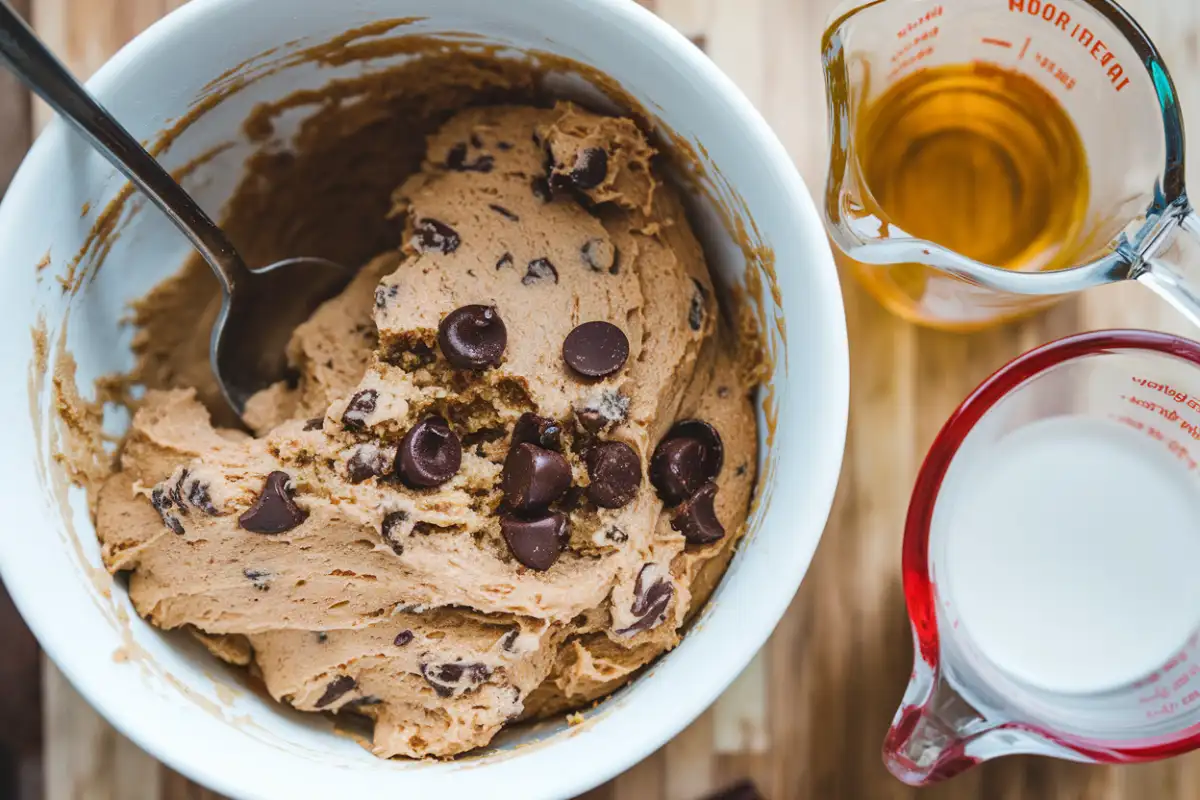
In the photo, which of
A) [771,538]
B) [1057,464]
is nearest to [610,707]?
[771,538]

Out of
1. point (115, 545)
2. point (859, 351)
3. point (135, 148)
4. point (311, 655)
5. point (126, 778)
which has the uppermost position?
point (135, 148)

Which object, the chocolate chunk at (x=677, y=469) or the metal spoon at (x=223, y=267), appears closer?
the metal spoon at (x=223, y=267)

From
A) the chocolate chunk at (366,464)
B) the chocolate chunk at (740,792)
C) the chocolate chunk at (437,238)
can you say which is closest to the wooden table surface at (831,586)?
the chocolate chunk at (740,792)

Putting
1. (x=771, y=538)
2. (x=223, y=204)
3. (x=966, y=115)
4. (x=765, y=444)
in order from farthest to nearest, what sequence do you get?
(x=966, y=115), (x=223, y=204), (x=765, y=444), (x=771, y=538)

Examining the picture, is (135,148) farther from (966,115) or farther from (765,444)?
(966,115)

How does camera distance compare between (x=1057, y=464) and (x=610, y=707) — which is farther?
(x=1057, y=464)

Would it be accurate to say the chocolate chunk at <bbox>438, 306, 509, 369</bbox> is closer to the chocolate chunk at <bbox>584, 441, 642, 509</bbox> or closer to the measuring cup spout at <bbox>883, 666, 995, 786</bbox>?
the chocolate chunk at <bbox>584, 441, 642, 509</bbox>

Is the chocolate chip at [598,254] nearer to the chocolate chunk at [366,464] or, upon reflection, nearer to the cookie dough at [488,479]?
the cookie dough at [488,479]
